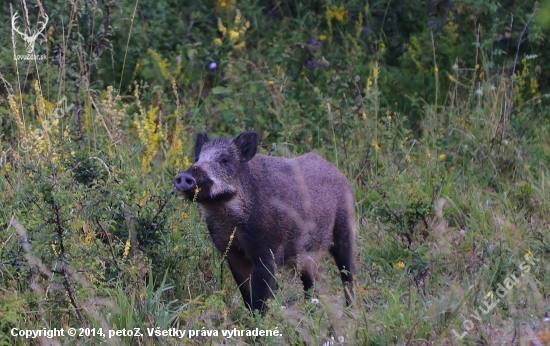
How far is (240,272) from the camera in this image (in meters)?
5.41

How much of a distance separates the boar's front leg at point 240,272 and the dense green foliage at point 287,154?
0.13m

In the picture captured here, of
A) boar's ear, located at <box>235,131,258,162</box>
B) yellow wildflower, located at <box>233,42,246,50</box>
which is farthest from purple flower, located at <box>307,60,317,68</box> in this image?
boar's ear, located at <box>235,131,258,162</box>

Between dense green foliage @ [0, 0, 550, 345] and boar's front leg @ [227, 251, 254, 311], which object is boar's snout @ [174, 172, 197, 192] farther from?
boar's front leg @ [227, 251, 254, 311]

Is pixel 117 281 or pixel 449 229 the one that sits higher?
pixel 117 281

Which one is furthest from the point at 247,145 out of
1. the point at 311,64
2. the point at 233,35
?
the point at 311,64

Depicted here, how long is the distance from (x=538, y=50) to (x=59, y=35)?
14.2 feet

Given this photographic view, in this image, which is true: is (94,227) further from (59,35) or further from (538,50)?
(538,50)

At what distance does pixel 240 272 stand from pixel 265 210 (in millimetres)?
386

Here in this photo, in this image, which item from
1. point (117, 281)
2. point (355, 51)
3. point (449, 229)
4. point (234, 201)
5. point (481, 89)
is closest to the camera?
point (117, 281)

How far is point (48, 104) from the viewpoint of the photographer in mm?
7035

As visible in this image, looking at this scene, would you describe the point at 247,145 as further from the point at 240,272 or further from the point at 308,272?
the point at 308,272

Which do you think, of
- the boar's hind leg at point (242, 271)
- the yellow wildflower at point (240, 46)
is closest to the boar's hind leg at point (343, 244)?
the boar's hind leg at point (242, 271)

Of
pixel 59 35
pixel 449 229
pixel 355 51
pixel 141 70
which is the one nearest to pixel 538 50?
pixel 355 51

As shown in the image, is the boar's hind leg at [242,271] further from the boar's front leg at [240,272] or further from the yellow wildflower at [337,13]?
the yellow wildflower at [337,13]
